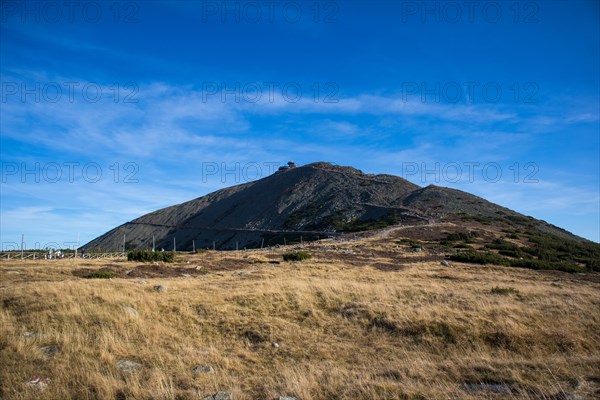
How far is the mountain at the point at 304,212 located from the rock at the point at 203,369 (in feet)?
206

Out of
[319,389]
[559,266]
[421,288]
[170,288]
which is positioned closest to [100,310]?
[170,288]

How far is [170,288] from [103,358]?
866 centimetres

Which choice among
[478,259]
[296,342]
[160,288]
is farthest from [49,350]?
[478,259]

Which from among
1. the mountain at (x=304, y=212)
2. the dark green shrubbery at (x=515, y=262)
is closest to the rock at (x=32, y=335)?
the dark green shrubbery at (x=515, y=262)

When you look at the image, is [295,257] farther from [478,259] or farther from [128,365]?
[128,365]

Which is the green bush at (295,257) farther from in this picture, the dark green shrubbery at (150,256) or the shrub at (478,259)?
the shrub at (478,259)

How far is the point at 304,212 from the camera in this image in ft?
379

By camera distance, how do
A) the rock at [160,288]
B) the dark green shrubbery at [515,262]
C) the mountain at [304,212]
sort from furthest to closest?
1. the mountain at [304,212]
2. the dark green shrubbery at [515,262]
3. the rock at [160,288]

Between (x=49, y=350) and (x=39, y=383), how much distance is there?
214cm

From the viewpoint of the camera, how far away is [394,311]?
13406mm

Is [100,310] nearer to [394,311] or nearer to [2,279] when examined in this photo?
[394,311]

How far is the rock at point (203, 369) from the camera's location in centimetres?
831

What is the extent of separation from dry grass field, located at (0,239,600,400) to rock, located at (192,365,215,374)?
0.08 ft

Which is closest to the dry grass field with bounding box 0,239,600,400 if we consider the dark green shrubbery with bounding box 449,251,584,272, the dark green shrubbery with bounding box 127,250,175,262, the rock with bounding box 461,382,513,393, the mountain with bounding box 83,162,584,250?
the rock with bounding box 461,382,513,393
